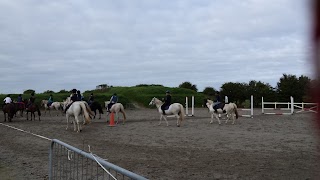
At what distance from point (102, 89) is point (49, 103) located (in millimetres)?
37973

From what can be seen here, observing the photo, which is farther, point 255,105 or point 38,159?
point 255,105

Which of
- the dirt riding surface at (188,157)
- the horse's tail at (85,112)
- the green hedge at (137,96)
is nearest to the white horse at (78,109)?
the horse's tail at (85,112)

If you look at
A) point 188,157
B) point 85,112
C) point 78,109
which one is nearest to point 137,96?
point 78,109

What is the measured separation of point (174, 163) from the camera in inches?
352

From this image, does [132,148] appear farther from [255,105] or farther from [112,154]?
[255,105]

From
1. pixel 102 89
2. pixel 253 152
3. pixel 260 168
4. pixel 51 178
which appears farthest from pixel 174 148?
pixel 102 89

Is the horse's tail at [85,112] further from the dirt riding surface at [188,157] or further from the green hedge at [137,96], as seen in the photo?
the green hedge at [137,96]

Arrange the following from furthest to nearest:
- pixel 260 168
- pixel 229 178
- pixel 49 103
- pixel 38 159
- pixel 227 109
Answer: pixel 49 103 < pixel 227 109 < pixel 38 159 < pixel 260 168 < pixel 229 178

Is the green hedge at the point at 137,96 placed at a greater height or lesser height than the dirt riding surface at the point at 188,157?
greater

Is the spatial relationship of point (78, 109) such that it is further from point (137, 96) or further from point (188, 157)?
point (137, 96)

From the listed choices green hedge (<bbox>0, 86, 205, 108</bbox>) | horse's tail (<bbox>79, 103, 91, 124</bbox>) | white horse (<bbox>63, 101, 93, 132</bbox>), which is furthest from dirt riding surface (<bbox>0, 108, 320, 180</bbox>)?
green hedge (<bbox>0, 86, 205, 108</bbox>)

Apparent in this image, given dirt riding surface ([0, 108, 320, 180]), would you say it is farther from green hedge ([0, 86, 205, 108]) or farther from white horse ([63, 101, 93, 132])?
green hedge ([0, 86, 205, 108])

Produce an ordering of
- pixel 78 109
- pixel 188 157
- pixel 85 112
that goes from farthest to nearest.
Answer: pixel 78 109 < pixel 85 112 < pixel 188 157

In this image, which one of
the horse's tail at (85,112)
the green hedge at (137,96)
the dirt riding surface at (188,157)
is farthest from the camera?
the green hedge at (137,96)
